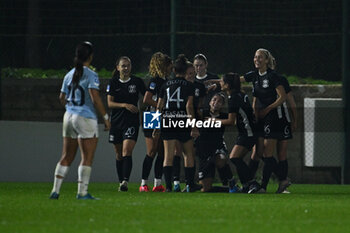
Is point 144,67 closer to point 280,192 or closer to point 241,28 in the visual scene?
point 241,28

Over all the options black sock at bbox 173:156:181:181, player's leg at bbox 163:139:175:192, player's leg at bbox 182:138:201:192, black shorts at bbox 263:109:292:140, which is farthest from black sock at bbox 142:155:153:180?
black shorts at bbox 263:109:292:140

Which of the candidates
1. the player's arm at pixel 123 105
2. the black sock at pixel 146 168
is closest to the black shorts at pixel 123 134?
the player's arm at pixel 123 105

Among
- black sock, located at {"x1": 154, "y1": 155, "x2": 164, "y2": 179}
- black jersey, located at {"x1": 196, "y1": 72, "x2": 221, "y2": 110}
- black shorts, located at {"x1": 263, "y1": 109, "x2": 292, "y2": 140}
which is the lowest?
black sock, located at {"x1": 154, "y1": 155, "x2": 164, "y2": 179}

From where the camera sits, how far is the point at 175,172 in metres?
14.2

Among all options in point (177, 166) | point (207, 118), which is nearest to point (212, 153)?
point (207, 118)

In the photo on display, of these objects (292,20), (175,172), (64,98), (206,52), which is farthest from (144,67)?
(64,98)

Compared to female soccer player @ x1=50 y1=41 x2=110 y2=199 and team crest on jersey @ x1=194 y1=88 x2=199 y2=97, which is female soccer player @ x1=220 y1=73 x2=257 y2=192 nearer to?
team crest on jersey @ x1=194 y1=88 x2=199 y2=97

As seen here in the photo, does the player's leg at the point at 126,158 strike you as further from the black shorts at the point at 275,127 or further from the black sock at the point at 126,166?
the black shorts at the point at 275,127

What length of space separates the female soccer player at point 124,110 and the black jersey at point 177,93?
0.61m

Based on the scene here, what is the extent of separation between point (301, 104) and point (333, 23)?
5.18 feet

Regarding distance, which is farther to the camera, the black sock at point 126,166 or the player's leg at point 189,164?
the black sock at point 126,166

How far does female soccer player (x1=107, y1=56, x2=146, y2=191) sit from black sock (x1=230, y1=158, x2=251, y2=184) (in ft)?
4.79

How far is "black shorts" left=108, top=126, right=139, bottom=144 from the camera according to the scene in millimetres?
13961

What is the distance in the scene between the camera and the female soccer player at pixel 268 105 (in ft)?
44.3
